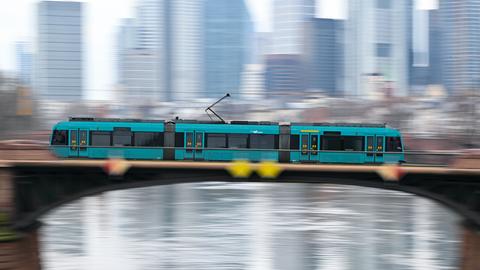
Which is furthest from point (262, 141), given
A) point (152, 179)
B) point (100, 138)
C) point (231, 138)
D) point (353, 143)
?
point (100, 138)

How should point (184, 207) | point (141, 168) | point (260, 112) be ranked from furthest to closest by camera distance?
1. point (260, 112)
2. point (184, 207)
3. point (141, 168)

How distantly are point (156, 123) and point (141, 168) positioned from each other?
14.8ft

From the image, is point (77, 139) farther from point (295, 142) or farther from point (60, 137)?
point (295, 142)

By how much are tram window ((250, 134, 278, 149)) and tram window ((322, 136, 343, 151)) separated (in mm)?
2380

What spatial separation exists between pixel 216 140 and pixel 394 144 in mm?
8900

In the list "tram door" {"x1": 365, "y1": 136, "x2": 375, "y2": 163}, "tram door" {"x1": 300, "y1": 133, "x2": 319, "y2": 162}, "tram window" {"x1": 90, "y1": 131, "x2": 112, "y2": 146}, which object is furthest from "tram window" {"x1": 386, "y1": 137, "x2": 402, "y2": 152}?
"tram window" {"x1": 90, "y1": 131, "x2": 112, "y2": 146}

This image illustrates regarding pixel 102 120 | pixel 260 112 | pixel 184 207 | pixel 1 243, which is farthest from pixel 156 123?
pixel 260 112

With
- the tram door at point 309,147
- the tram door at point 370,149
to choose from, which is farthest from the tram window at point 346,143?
the tram door at point 309,147

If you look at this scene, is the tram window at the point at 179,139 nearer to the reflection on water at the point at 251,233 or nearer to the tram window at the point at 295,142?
the tram window at the point at 295,142

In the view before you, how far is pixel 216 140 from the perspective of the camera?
34.1 m

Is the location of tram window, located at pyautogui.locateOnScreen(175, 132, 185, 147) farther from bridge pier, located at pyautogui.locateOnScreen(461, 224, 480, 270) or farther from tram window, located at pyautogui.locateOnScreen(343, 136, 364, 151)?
bridge pier, located at pyautogui.locateOnScreen(461, 224, 480, 270)

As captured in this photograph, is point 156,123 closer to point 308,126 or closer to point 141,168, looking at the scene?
point 141,168

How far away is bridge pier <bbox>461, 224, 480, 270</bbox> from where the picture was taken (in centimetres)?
3516

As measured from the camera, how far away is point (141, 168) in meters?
30.2
